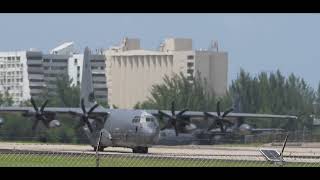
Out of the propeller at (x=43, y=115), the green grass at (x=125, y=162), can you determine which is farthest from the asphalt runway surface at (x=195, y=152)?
the propeller at (x=43, y=115)

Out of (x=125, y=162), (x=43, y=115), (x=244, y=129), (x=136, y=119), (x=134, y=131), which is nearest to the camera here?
(x=125, y=162)

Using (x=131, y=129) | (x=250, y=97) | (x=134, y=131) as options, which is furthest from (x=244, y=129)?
(x=250, y=97)

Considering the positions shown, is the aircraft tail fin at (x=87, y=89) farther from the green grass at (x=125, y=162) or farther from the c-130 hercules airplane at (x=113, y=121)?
the green grass at (x=125, y=162)

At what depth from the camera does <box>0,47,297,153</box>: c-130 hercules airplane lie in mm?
46188

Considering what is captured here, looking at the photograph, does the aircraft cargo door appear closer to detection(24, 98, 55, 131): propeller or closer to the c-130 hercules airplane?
the c-130 hercules airplane

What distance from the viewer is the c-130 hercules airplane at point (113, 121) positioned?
46188 millimetres

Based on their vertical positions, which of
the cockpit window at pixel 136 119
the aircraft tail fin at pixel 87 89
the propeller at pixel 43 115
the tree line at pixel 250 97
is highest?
the aircraft tail fin at pixel 87 89

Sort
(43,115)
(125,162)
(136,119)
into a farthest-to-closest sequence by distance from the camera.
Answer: (43,115)
(136,119)
(125,162)

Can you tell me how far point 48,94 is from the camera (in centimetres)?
12231

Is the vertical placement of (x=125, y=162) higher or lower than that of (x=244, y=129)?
higher

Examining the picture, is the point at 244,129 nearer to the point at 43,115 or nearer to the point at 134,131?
the point at 43,115

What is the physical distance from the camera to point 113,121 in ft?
161

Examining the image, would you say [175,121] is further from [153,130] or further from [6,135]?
[6,135]
